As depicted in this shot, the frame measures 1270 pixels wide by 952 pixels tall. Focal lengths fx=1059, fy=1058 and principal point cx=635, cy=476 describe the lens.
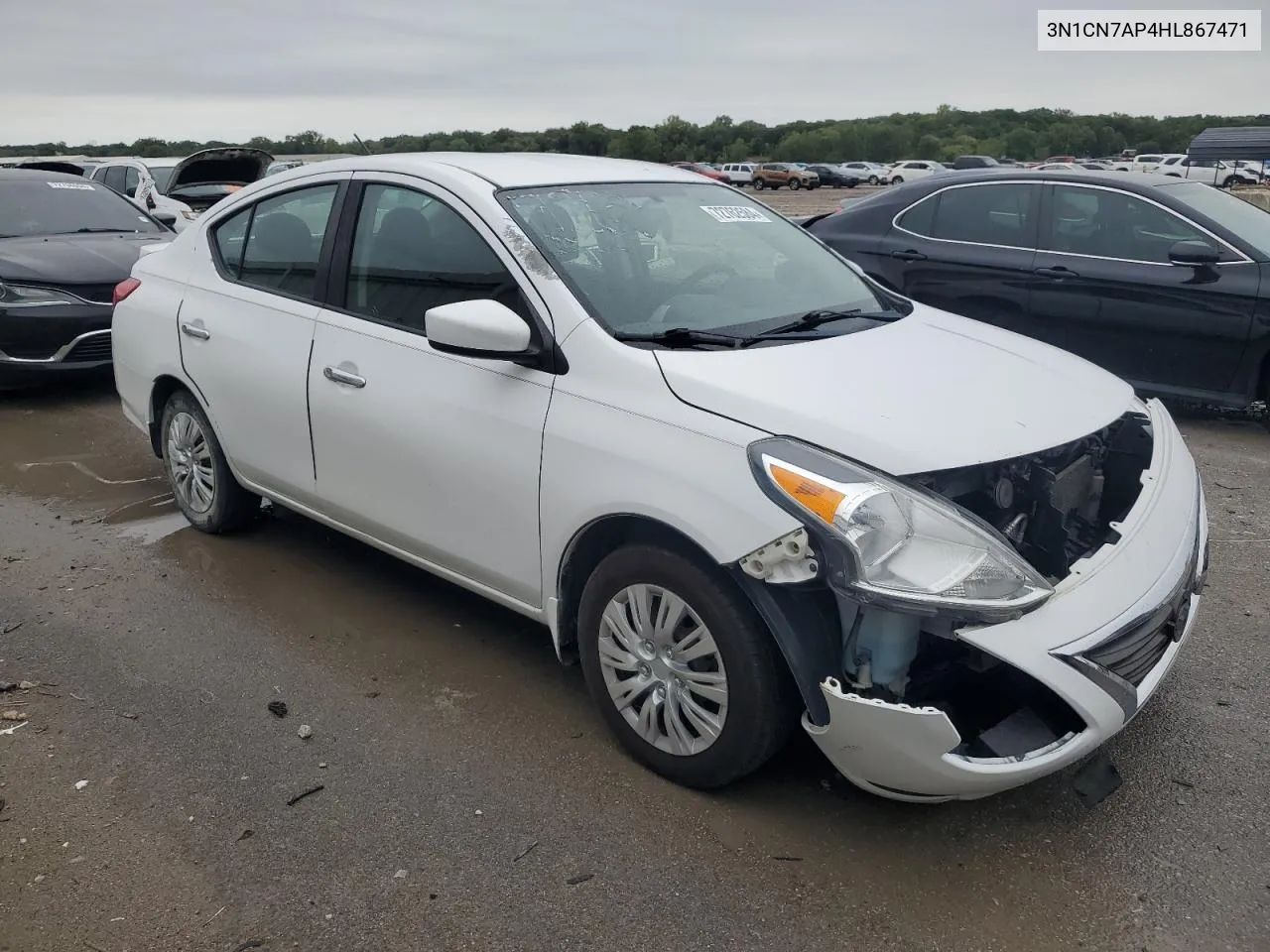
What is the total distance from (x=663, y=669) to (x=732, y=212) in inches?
79.1

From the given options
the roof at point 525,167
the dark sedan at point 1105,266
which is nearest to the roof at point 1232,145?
the dark sedan at point 1105,266

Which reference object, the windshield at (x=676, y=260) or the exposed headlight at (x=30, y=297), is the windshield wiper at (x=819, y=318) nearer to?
the windshield at (x=676, y=260)

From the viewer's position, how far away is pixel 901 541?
2.54 meters

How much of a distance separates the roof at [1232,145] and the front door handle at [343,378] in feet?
52.9

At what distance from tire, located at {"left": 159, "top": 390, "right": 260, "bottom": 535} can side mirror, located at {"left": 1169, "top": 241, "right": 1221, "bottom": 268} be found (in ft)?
18.1

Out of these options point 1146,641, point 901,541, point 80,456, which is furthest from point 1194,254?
point 80,456

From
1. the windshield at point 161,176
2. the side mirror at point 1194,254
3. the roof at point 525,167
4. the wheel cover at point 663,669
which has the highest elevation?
the windshield at point 161,176

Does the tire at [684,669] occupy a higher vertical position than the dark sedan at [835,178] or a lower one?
lower

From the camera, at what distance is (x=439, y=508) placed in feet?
11.6

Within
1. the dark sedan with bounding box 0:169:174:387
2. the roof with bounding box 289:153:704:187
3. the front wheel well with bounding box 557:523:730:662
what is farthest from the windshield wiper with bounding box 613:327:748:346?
the dark sedan with bounding box 0:169:174:387

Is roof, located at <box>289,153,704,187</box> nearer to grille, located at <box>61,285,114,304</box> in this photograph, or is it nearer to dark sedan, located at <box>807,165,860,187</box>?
grille, located at <box>61,285,114,304</box>

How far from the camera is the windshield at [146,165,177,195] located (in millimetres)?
15496

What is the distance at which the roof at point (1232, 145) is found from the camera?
1591 cm

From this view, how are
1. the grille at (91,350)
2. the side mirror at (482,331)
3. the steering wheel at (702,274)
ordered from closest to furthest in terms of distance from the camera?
the side mirror at (482,331) < the steering wheel at (702,274) < the grille at (91,350)
